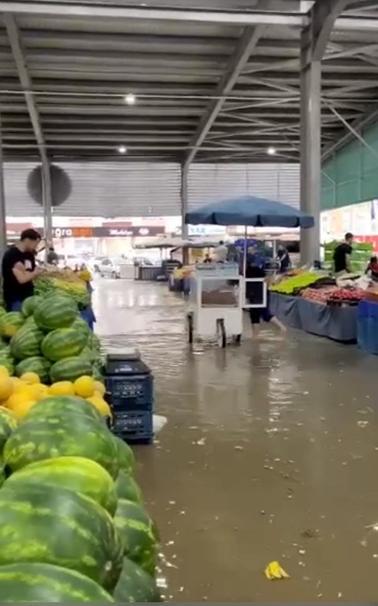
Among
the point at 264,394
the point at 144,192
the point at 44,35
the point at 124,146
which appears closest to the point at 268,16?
the point at 44,35

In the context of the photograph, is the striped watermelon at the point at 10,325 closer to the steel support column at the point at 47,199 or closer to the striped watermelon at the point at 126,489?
the striped watermelon at the point at 126,489

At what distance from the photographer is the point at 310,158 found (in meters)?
14.8

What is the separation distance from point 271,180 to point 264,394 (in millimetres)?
23258

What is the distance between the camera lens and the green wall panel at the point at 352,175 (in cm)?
2239

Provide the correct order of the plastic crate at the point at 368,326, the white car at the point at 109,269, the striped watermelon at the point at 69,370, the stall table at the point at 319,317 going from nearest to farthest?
the striped watermelon at the point at 69,370, the plastic crate at the point at 368,326, the stall table at the point at 319,317, the white car at the point at 109,269

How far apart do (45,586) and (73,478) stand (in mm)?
325

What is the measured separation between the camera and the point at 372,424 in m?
5.07

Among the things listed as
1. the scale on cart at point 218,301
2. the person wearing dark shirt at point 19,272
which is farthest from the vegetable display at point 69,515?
the scale on cart at point 218,301

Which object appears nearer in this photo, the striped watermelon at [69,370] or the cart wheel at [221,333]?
the striped watermelon at [69,370]

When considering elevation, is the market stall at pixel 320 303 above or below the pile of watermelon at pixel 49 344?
below

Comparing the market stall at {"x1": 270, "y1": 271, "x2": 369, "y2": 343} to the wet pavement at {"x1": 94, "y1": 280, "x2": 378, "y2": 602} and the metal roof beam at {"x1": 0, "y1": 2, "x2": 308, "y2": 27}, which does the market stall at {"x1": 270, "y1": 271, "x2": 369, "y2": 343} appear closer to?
the wet pavement at {"x1": 94, "y1": 280, "x2": 378, "y2": 602}

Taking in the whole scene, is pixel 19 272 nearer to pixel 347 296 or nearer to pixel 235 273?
pixel 235 273

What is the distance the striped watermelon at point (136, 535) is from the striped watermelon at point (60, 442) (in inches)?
4.9

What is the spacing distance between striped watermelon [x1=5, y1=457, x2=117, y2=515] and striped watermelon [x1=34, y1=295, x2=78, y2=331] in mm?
2182
